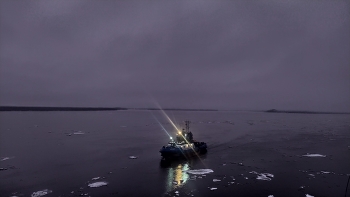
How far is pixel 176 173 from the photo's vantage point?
33281 mm

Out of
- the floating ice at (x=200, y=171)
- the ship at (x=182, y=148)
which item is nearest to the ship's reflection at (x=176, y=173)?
the floating ice at (x=200, y=171)

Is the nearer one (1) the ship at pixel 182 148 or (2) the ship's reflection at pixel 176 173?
(2) the ship's reflection at pixel 176 173

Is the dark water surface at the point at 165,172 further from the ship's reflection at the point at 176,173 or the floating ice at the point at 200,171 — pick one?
the floating ice at the point at 200,171

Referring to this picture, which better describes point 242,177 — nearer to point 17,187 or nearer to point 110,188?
point 110,188

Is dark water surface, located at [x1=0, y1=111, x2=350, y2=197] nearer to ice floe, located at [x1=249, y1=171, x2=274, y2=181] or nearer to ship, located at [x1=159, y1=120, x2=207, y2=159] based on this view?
ice floe, located at [x1=249, y1=171, x2=274, y2=181]

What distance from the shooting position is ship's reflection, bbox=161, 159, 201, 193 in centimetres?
2772

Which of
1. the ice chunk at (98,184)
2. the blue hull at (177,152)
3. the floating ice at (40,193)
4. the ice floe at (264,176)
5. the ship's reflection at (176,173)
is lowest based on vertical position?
the ship's reflection at (176,173)

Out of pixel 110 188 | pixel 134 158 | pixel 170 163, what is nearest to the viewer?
pixel 110 188

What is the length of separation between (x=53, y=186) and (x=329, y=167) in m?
37.2

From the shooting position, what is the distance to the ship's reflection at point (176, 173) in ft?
91.0

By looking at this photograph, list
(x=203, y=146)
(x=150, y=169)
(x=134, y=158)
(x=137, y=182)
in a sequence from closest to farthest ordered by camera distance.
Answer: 1. (x=137, y=182)
2. (x=150, y=169)
3. (x=134, y=158)
4. (x=203, y=146)

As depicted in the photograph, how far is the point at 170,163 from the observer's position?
39.3m

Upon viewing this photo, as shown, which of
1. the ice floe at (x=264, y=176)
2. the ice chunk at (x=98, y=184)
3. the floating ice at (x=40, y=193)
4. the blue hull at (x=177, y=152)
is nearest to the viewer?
the floating ice at (x=40, y=193)


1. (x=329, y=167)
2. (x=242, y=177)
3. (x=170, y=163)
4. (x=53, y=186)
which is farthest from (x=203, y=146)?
(x=53, y=186)
